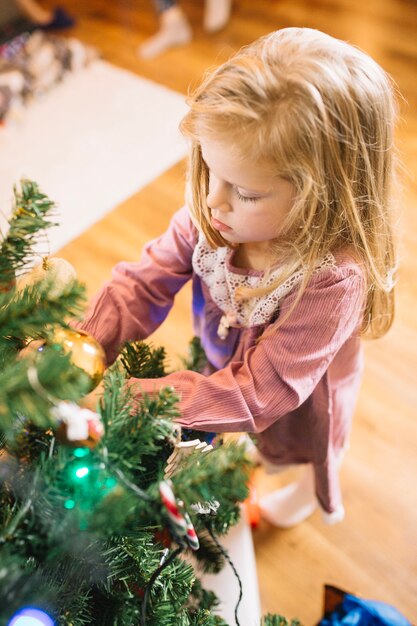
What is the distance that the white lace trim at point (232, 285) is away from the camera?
727mm

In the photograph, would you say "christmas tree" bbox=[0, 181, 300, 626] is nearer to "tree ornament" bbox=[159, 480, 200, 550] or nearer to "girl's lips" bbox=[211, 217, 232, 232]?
"tree ornament" bbox=[159, 480, 200, 550]

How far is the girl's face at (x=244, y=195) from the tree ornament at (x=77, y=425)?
288 millimetres

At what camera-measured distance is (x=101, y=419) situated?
48 cm

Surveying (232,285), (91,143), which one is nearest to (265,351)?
(232,285)

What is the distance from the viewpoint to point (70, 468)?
1.60 feet

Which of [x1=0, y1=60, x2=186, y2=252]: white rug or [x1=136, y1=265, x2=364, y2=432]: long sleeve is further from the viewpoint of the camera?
[x1=0, y1=60, x2=186, y2=252]: white rug

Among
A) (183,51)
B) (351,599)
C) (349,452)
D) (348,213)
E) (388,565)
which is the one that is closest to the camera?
(348,213)

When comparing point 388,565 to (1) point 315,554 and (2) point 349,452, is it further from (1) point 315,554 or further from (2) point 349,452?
(2) point 349,452

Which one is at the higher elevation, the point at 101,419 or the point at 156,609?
the point at 101,419

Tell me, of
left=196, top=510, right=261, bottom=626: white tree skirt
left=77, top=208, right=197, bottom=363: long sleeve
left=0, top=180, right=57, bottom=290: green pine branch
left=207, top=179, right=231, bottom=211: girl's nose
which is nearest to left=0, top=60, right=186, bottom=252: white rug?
left=77, top=208, right=197, bottom=363: long sleeve

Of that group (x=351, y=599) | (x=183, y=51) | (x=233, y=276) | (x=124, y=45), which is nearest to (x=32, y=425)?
(x=233, y=276)

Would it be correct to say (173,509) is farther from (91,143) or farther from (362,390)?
(91,143)

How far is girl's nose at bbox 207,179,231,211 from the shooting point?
631 mm

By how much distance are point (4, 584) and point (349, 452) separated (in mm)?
976
